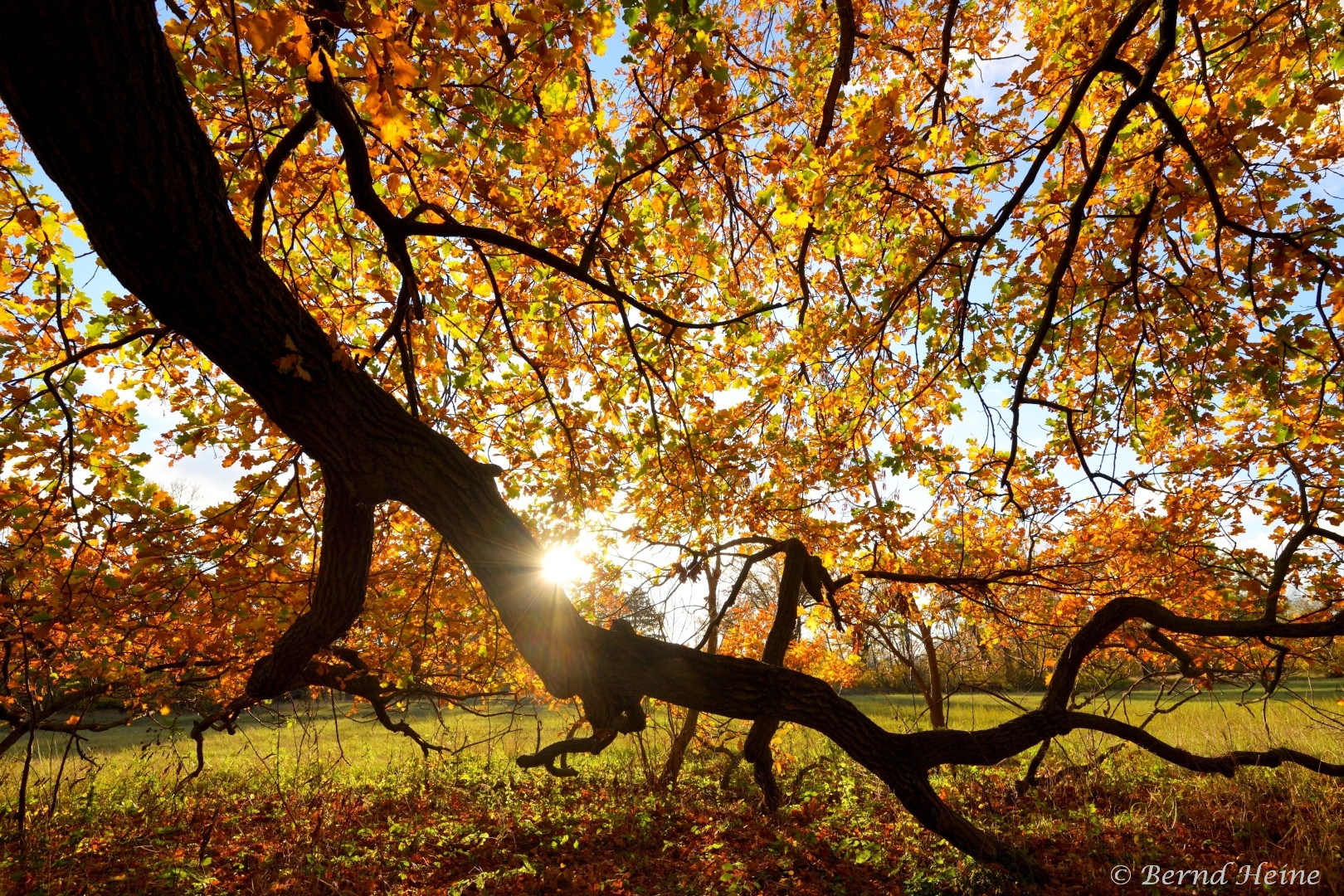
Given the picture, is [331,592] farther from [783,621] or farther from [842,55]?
[842,55]

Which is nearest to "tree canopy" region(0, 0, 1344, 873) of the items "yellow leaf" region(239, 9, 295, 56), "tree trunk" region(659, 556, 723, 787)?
"yellow leaf" region(239, 9, 295, 56)

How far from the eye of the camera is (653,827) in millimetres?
6727

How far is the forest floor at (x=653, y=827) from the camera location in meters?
5.01

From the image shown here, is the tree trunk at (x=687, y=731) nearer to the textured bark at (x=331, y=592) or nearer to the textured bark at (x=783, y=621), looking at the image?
the textured bark at (x=783, y=621)

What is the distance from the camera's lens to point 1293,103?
283 cm

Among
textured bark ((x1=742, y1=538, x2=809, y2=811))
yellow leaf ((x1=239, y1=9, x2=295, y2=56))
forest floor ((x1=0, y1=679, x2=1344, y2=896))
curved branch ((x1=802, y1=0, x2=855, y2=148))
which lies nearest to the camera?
yellow leaf ((x1=239, y1=9, x2=295, y2=56))

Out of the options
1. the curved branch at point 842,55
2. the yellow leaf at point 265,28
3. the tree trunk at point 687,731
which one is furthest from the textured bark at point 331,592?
the tree trunk at point 687,731

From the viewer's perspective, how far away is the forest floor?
16.4ft

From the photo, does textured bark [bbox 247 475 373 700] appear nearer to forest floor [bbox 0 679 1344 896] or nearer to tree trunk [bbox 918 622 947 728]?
forest floor [bbox 0 679 1344 896]

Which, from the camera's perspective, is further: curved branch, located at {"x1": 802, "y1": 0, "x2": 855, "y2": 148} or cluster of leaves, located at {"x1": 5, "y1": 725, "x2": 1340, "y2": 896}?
cluster of leaves, located at {"x1": 5, "y1": 725, "x2": 1340, "y2": 896}

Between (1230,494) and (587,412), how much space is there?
5.96 m

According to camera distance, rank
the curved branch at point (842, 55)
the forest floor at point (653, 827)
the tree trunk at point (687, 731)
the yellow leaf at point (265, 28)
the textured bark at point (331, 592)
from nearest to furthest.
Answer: the yellow leaf at point (265, 28) → the curved branch at point (842, 55) → the textured bark at point (331, 592) → the forest floor at point (653, 827) → the tree trunk at point (687, 731)

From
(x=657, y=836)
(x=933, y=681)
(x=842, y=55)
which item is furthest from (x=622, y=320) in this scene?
(x=933, y=681)

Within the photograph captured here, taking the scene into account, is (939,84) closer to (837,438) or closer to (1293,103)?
(1293,103)
